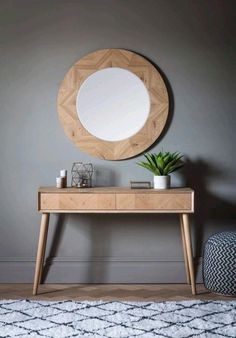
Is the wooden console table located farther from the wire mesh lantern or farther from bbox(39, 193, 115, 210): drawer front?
the wire mesh lantern

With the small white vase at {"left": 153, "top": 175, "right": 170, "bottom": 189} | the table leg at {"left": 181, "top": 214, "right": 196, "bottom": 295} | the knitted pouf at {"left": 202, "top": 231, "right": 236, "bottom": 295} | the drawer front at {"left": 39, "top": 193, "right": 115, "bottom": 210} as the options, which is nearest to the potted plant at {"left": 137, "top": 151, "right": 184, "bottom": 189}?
the small white vase at {"left": 153, "top": 175, "right": 170, "bottom": 189}

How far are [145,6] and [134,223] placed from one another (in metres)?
1.66

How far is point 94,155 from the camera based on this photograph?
12.9ft

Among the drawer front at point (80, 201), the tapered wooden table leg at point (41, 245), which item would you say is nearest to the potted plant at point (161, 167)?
the drawer front at point (80, 201)

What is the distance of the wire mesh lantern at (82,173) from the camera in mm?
3842

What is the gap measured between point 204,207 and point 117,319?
4.31ft

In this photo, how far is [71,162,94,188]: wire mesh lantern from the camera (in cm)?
384

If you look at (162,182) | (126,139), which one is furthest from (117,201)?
(126,139)

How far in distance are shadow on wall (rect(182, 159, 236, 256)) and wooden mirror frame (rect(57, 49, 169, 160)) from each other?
0.40m

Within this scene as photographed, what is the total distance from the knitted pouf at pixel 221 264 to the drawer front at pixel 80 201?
29.8 inches

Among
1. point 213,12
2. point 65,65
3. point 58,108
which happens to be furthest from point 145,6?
point 58,108

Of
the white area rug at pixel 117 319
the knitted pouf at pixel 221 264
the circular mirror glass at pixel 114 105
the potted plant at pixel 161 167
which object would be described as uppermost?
the circular mirror glass at pixel 114 105

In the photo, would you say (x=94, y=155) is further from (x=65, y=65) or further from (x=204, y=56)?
(x=204, y=56)

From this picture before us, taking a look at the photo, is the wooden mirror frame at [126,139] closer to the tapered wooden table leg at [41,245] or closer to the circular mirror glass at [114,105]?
the circular mirror glass at [114,105]
